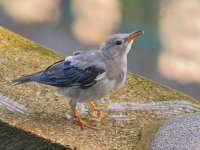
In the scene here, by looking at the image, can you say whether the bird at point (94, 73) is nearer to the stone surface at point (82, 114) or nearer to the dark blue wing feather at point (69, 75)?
the dark blue wing feather at point (69, 75)

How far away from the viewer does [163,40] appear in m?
7.71

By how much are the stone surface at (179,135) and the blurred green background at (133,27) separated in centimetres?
357

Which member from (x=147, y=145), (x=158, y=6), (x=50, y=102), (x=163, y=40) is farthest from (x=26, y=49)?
(x=158, y=6)

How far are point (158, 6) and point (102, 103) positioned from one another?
16.2ft

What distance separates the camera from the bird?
3332 millimetres

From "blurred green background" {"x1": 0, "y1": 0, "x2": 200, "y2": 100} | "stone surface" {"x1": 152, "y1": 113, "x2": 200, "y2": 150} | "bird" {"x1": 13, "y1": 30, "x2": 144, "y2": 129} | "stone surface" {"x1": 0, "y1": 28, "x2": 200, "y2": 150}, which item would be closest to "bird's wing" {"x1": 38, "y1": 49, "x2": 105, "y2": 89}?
"bird" {"x1": 13, "y1": 30, "x2": 144, "y2": 129}

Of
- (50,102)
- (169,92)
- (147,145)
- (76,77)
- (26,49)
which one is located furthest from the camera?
(26,49)

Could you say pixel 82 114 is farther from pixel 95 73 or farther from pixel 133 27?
pixel 133 27

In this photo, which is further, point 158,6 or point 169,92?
point 158,6

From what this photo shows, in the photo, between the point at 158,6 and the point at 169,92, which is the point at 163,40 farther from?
the point at 169,92

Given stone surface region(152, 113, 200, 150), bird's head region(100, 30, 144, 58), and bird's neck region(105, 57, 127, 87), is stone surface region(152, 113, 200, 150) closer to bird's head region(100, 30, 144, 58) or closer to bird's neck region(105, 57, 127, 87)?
bird's neck region(105, 57, 127, 87)

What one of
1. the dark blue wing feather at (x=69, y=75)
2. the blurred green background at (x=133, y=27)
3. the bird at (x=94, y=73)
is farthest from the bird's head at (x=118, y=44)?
the blurred green background at (x=133, y=27)

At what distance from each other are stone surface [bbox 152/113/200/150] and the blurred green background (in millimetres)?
3568

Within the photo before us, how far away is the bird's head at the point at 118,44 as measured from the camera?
11.0 feet
